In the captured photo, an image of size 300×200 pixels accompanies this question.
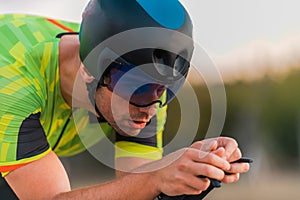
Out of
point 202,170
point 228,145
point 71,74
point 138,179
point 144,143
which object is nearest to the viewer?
point 202,170

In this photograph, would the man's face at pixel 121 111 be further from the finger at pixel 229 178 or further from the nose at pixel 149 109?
the finger at pixel 229 178

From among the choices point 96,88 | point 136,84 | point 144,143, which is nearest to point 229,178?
point 136,84

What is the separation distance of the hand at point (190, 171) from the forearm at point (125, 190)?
0.05 metres

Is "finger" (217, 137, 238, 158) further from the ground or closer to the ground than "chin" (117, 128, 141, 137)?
further from the ground

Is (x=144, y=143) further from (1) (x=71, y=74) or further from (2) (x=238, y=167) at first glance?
(2) (x=238, y=167)

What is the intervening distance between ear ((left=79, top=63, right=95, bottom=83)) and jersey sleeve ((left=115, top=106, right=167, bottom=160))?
1.57ft

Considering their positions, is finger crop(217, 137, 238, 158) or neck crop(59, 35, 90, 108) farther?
neck crop(59, 35, 90, 108)

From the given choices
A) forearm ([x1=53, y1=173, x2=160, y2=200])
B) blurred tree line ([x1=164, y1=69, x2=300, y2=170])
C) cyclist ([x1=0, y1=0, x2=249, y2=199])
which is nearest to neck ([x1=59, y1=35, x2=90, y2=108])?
cyclist ([x1=0, y1=0, x2=249, y2=199])

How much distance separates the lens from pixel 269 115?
2497cm

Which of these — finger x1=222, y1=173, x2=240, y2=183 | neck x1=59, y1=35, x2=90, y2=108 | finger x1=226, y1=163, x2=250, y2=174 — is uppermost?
neck x1=59, y1=35, x2=90, y2=108

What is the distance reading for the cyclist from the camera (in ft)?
8.80

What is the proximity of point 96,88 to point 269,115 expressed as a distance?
22.1 metres

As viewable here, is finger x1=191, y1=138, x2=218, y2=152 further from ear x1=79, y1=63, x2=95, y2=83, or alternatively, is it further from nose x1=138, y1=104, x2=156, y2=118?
ear x1=79, y1=63, x2=95, y2=83

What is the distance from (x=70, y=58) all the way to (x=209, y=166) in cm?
114
